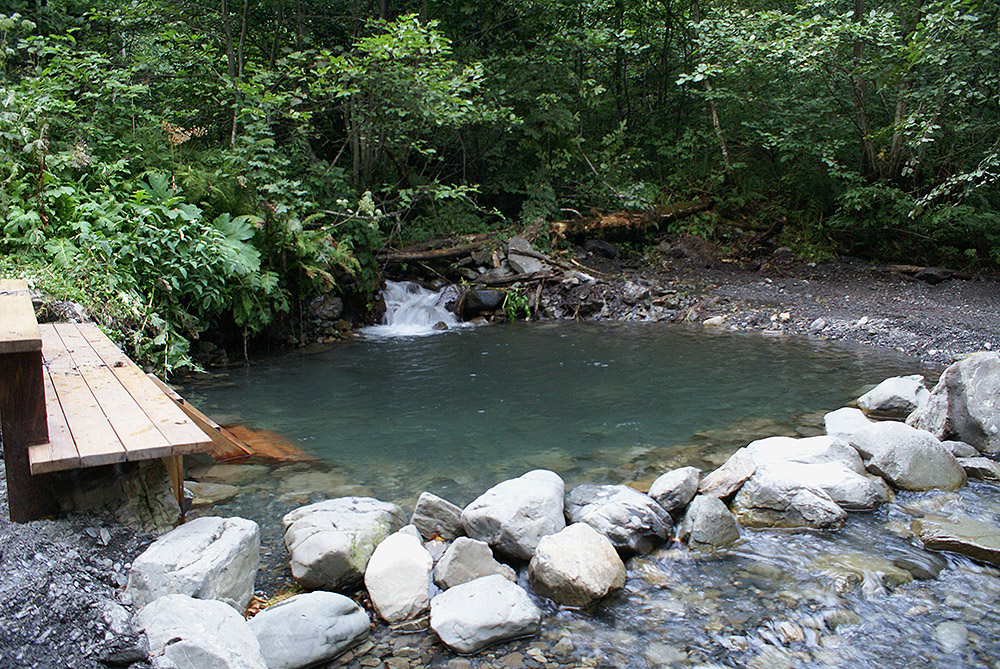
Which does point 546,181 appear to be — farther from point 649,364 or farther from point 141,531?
point 141,531

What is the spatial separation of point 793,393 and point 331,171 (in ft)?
30.2

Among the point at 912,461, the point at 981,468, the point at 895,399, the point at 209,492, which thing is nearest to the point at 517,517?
the point at 209,492

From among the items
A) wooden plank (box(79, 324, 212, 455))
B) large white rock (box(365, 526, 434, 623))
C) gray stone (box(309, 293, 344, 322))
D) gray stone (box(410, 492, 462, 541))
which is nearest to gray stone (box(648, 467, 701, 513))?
gray stone (box(410, 492, 462, 541))

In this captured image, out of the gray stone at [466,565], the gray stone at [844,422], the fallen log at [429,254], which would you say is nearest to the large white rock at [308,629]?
the gray stone at [466,565]

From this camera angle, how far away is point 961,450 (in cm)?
552

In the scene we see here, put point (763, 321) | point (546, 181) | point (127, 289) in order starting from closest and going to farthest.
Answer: point (127, 289) < point (763, 321) < point (546, 181)

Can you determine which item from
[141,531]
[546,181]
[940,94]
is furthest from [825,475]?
[546,181]

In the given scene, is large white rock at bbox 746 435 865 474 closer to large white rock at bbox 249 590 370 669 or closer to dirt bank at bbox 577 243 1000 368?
large white rock at bbox 249 590 370 669

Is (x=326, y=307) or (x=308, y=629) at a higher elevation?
(x=326, y=307)

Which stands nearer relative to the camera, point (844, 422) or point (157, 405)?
point (157, 405)

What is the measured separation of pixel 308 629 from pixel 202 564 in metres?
0.59

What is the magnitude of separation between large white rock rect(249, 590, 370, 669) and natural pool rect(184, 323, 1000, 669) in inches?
5.0

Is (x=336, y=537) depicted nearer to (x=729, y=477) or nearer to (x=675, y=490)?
(x=675, y=490)

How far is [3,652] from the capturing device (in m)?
2.47
